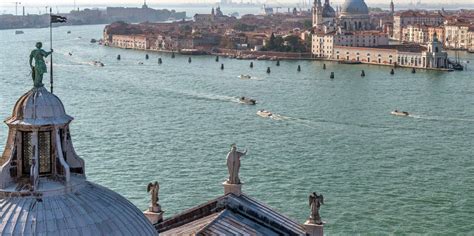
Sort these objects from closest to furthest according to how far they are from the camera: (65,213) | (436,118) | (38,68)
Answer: (65,213), (38,68), (436,118)

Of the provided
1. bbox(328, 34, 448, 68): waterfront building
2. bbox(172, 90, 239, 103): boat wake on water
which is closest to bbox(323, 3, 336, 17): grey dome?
bbox(328, 34, 448, 68): waterfront building

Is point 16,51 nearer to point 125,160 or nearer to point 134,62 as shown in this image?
point 134,62

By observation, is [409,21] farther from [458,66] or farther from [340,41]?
[458,66]

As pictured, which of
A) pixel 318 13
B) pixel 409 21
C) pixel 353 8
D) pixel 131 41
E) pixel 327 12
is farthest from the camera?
pixel 409 21

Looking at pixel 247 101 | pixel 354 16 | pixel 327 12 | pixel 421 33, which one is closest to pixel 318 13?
pixel 327 12

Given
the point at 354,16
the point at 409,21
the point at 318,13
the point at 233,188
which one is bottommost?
the point at 233,188

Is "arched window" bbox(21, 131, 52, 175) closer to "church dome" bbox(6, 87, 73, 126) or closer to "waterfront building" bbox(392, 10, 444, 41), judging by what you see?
"church dome" bbox(6, 87, 73, 126)

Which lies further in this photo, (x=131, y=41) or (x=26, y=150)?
(x=131, y=41)
